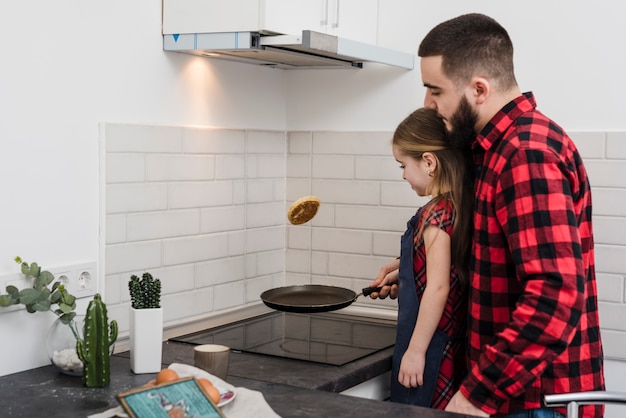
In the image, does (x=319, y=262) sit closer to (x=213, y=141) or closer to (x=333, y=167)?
(x=333, y=167)

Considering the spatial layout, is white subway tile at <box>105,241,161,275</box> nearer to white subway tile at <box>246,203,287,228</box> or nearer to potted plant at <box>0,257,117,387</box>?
potted plant at <box>0,257,117,387</box>

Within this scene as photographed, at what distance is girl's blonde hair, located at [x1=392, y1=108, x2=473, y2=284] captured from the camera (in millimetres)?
Result: 2064

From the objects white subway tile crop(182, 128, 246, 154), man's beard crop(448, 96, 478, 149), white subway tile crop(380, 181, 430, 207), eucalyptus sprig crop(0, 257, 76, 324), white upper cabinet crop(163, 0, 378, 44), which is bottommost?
eucalyptus sprig crop(0, 257, 76, 324)

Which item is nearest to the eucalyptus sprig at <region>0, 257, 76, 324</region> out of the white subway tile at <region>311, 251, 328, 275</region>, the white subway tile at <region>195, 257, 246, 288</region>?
the white subway tile at <region>195, 257, 246, 288</region>

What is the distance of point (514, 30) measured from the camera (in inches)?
102

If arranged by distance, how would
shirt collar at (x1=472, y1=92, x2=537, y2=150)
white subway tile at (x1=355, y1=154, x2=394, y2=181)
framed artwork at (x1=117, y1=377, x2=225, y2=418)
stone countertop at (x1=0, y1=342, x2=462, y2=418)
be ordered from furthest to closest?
white subway tile at (x1=355, y1=154, x2=394, y2=181) < shirt collar at (x1=472, y1=92, x2=537, y2=150) < stone countertop at (x1=0, y1=342, x2=462, y2=418) < framed artwork at (x1=117, y1=377, x2=225, y2=418)

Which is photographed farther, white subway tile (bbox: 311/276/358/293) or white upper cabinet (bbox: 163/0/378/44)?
white subway tile (bbox: 311/276/358/293)

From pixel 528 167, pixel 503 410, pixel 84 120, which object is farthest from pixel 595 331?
pixel 84 120

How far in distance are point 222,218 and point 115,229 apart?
0.48 m

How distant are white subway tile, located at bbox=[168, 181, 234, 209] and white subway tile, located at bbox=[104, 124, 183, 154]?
0.12 m

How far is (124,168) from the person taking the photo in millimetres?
→ 2309

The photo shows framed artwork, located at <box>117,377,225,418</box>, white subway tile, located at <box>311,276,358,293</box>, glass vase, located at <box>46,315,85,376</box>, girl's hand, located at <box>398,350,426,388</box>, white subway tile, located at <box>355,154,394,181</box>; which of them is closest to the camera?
framed artwork, located at <box>117,377,225,418</box>

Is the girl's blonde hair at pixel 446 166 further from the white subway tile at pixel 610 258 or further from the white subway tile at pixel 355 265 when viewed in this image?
the white subway tile at pixel 355 265

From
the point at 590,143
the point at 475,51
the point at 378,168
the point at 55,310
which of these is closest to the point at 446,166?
the point at 475,51
